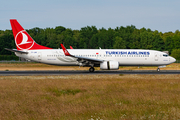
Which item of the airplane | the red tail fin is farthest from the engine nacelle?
the red tail fin

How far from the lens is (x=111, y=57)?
35875 mm

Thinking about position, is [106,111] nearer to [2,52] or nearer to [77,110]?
[77,110]

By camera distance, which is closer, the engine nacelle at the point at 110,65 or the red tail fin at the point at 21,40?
the engine nacelle at the point at 110,65

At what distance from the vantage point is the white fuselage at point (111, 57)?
35.8 metres

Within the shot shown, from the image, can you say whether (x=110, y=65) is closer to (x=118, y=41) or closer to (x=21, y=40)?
(x=21, y=40)

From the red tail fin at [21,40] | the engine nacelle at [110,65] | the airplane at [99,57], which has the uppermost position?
the red tail fin at [21,40]

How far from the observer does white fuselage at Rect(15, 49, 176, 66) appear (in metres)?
35.8

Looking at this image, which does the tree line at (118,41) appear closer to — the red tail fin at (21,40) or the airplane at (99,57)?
the airplane at (99,57)

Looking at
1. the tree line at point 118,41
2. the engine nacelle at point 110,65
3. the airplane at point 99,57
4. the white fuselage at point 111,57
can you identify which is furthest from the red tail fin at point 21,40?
the tree line at point 118,41

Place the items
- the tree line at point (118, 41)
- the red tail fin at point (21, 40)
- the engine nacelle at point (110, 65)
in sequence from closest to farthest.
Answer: the engine nacelle at point (110, 65)
the red tail fin at point (21, 40)
the tree line at point (118, 41)

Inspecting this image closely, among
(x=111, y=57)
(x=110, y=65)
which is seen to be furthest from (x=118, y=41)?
(x=110, y=65)

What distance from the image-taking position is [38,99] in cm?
1317

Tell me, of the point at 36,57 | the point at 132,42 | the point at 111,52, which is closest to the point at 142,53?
Answer: the point at 111,52

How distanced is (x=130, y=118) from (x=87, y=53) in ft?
92.7
